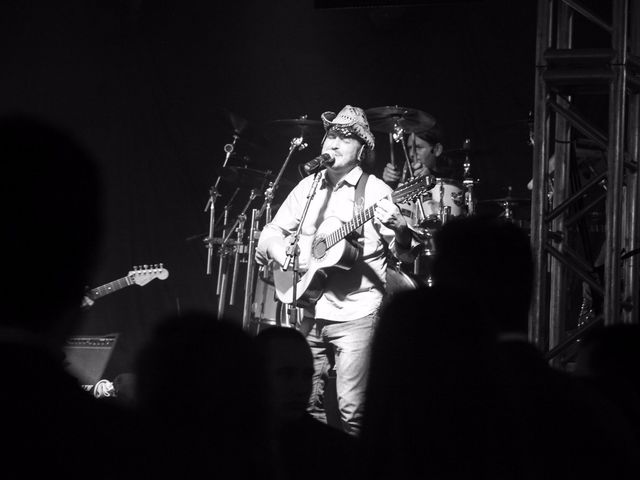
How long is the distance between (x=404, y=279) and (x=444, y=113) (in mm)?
2363

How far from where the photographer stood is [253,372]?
1242 millimetres

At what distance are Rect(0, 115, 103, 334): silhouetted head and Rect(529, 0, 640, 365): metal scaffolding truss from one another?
12.5 ft

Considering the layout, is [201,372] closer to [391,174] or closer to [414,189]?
[414,189]

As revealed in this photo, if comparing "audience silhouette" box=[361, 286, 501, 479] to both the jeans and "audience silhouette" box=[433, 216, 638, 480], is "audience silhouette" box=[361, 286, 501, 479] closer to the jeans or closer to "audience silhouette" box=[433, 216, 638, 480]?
"audience silhouette" box=[433, 216, 638, 480]

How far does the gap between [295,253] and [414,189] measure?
0.94 meters

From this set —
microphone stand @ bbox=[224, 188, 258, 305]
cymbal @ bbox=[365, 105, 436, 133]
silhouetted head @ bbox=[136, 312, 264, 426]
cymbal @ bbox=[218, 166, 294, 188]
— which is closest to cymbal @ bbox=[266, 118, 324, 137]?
Answer: cymbal @ bbox=[218, 166, 294, 188]

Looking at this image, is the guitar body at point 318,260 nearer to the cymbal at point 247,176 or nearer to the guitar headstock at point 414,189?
the guitar headstock at point 414,189

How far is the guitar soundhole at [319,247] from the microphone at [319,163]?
0.49 m

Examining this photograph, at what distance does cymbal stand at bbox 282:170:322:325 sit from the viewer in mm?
6023

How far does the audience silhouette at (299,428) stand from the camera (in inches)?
112

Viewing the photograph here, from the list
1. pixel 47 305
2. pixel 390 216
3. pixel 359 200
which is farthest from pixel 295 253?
pixel 47 305

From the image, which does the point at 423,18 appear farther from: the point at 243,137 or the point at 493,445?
the point at 493,445

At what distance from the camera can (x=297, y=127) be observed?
7.88 m

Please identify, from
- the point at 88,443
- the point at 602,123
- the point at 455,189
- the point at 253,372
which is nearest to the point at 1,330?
the point at 88,443
